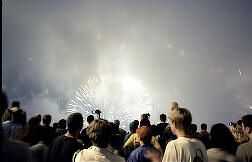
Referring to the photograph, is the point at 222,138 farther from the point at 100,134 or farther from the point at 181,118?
the point at 100,134

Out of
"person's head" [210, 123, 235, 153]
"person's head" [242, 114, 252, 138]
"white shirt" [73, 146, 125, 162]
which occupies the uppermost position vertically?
"person's head" [242, 114, 252, 138]

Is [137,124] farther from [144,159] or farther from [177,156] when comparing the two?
[177,156]

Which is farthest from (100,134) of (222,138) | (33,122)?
(33,122)

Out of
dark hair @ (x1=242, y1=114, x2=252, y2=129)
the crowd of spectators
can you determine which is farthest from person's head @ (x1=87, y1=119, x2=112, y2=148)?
dark hair @ (x1=242, y1=114, x2=252, y2=129)

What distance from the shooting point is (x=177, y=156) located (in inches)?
175

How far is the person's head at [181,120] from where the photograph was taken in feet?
15.4

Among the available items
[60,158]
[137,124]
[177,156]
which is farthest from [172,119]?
[137,124]

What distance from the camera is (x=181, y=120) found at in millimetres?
4699

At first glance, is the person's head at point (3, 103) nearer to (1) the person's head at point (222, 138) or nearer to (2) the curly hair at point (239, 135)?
(1) the person's head at point (222, 138)

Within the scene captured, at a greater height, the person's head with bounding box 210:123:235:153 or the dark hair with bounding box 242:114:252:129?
the dark hair with bounding box 242:114:252:129

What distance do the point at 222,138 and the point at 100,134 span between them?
1795 millimetres

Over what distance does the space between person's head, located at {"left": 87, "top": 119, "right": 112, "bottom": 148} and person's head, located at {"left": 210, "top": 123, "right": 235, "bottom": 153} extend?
1577 mm

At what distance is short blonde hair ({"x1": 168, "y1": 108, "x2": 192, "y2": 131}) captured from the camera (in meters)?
4.69

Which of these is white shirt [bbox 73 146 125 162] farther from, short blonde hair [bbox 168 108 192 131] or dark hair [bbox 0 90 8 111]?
dark hair [bbox 0 90 8 111]
